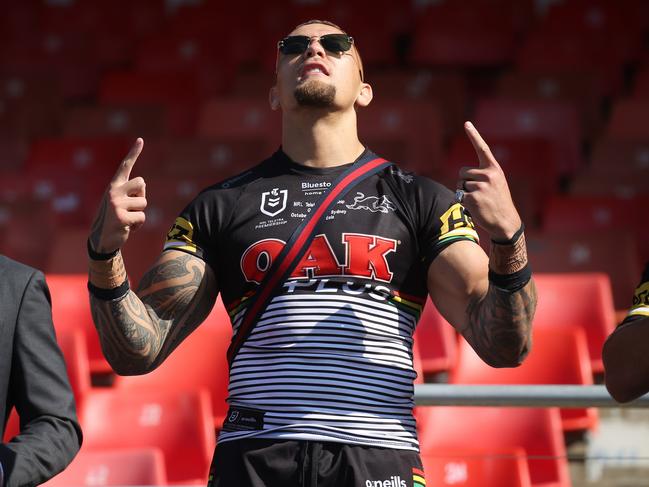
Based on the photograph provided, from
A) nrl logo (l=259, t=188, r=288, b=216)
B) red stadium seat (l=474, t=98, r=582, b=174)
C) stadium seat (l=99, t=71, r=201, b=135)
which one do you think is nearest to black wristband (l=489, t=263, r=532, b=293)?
nrl logo (l=259, t=188, r=288, b=216)

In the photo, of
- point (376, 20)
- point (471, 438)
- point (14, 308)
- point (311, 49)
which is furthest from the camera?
point (376, 20)

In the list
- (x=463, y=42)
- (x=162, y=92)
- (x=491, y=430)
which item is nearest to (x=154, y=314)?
(x=491, y=430)

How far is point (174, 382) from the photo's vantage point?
5.48m

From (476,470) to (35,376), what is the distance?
161 centimetres

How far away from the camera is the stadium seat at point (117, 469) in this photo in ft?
15.0

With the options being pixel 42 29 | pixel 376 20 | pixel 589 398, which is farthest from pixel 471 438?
pixel 42 29

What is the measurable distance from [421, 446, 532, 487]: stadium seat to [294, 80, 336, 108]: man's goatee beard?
113cm

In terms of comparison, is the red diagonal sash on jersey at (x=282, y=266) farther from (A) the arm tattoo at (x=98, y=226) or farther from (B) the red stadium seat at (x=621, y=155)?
(B) the red stadium seat at (x=621, y=155)

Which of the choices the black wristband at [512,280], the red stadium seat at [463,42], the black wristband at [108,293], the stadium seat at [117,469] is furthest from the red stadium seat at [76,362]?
the red stadium seat at [463,42]

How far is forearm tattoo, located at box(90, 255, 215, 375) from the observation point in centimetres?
297

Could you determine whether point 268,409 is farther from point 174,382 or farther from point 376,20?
point 376,20

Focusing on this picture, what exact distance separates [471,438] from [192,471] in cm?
114

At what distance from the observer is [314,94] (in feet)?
11.0

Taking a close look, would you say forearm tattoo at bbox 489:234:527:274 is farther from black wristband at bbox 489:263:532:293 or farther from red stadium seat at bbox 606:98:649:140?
red stadium seat at bbox 606:98:649:140
